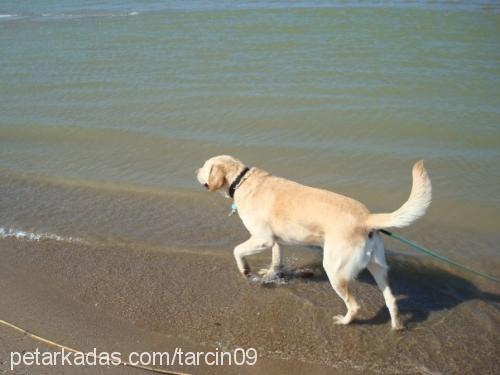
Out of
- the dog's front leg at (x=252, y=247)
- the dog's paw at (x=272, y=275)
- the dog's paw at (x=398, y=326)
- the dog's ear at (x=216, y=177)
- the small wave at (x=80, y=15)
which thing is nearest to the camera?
the dog's paw at (x=398, y=326)

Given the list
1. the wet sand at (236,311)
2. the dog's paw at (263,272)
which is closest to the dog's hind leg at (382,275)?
the wet sand at (236,311)

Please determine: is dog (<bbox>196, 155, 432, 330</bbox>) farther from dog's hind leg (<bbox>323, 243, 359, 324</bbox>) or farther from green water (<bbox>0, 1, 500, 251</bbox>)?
green water (<bbox>0, 1, 500, 251</bbox>)

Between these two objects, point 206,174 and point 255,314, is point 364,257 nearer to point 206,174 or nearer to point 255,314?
point 255,314

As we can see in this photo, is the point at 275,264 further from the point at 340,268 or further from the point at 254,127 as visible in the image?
the point at 254,127

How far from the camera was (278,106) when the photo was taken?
441 inches

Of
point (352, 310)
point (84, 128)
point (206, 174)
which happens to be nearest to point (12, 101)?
point (84, 128)

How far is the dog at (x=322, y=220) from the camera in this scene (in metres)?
4.46

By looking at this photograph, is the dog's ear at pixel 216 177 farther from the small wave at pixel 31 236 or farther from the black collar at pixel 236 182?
the small wave at pixel 31 236

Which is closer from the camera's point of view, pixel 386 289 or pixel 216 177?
pixel 386 289

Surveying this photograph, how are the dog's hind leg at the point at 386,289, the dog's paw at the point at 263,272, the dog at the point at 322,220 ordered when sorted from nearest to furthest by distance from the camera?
1. the dog at the point at 322,220
2. the dog's hind leg at the point at 386,289
3. the dog's paw at the point at 263,272

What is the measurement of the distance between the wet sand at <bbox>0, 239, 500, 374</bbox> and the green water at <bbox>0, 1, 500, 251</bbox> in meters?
1.57

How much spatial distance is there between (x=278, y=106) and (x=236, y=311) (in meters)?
6.84

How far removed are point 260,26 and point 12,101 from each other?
403 inches

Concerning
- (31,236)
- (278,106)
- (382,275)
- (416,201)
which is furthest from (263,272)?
(278,106)
